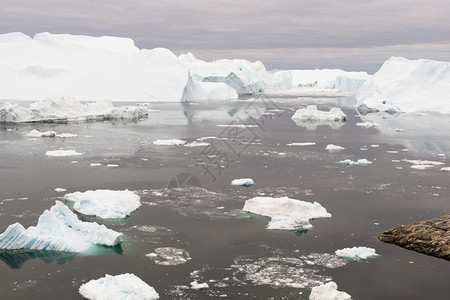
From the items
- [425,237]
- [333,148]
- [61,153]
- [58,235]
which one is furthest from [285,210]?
[61,153]

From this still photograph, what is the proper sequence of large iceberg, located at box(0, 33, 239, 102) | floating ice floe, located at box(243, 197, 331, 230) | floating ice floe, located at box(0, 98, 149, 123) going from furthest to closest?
large iceberg, located at box(0, 33, 239, 102), floating ice floe, located at box(0, 98, 149, 123), floating ice floe, located at box(243, 197, 331, 230)

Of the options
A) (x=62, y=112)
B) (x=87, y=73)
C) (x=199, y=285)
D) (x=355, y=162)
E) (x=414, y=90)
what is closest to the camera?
(x=199, y=285)

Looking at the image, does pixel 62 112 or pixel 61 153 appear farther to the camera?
pixel 62 112

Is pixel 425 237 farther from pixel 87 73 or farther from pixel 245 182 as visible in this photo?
pixel 87 73

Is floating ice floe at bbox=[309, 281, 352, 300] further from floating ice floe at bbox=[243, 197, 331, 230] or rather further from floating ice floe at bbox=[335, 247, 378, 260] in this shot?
floating ice floe at bbox=[243, 197, 331, 230]

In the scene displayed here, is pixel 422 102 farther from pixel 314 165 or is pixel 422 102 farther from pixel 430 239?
pixel 430 239

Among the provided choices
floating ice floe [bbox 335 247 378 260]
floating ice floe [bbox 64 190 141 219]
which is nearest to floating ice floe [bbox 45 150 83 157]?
floating ice floe [bbox 64 190 141 219]
